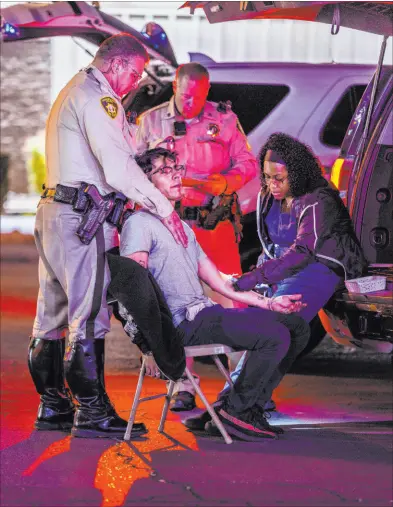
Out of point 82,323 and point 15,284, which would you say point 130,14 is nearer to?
point 15,284

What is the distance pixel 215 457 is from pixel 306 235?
140cm

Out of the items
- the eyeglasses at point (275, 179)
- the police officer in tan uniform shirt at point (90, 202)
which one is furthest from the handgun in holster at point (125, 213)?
the eyeglasses at point (275, 179)

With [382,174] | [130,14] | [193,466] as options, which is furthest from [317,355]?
[130,14]

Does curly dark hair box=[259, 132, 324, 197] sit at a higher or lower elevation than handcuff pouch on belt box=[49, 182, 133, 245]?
higher

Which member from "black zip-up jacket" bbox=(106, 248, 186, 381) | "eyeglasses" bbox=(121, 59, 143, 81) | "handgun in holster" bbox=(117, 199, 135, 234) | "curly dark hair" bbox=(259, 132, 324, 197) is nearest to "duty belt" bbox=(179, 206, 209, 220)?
"curly dark hair" bbox=(259, 132, 324, 197)

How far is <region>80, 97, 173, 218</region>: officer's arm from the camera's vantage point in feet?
20.3

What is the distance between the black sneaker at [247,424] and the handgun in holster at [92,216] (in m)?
1.15

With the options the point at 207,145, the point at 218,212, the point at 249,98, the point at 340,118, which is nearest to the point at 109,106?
the point at 207,145

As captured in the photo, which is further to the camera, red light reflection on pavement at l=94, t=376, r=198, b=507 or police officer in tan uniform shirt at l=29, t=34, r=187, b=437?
police officer in tan uniform shirt at l=29, t=34, r=187, b=437

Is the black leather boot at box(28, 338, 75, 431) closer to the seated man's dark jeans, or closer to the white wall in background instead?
the seated man's dark jeans

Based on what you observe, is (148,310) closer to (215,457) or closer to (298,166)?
(215,457)

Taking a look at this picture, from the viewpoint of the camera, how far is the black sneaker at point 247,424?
6.25m

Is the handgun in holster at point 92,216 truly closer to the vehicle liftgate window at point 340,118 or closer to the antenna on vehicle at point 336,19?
the antenna on vehicle at point 336,19

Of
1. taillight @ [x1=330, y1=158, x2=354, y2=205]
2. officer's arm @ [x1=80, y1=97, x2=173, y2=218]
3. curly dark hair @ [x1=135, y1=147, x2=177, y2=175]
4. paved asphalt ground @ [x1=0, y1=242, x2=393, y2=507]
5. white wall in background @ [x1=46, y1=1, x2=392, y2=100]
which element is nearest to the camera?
paved asphalt ground @ [x1=0, y1=242, x2=393, y2=507]
